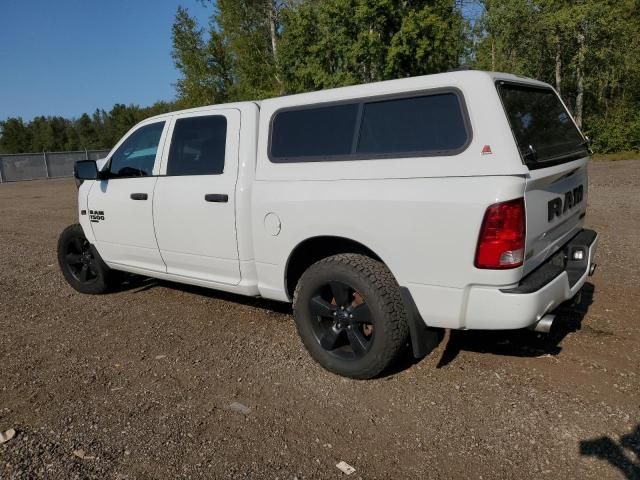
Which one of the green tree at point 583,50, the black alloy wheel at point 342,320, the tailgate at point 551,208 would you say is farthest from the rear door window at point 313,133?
the green tree at point 583,50

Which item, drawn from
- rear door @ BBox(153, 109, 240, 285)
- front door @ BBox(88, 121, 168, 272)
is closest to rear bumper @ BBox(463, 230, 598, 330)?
rear door @ BBox(153, 109, 240, 285)

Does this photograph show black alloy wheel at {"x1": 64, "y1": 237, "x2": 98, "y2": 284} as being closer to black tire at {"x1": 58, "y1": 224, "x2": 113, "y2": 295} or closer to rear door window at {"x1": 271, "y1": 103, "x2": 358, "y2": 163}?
black tire at {"x1": 58, "y1": 224, "x2": 113, "y2": 295}

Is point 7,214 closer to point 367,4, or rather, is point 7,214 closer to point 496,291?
point 496,291

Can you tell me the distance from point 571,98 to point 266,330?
3091cm

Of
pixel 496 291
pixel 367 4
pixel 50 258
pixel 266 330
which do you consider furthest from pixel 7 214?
pixel 367 4

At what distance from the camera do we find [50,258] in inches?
307

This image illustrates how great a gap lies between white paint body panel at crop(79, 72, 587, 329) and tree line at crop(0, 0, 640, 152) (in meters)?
20.4

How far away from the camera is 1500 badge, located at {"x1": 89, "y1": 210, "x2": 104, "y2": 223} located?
5.03m

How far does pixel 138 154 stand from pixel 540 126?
3506mm

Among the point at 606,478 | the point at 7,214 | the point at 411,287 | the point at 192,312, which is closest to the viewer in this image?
the point at 606,478

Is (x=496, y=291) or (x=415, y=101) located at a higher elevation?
(x=415, y=101)

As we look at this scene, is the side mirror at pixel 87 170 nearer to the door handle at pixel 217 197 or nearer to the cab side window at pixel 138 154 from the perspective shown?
the cab side window at pixel 138 154

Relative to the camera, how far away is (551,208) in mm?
3084

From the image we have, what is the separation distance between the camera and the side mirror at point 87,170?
16.2ft
